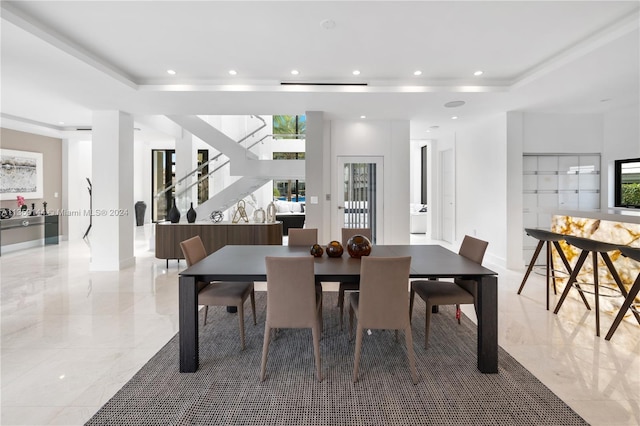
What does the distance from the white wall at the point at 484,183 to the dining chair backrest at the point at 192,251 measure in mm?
4924

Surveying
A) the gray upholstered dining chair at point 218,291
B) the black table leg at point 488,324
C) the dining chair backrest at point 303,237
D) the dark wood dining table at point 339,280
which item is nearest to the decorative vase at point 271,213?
the dining chair backrest at point 303,237

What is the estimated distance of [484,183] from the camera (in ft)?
20.4

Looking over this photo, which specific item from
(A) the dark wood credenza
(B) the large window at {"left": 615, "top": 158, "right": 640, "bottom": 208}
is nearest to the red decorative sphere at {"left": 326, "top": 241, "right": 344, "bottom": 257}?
(A) the dark wood credenza

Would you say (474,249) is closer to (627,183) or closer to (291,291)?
(291,291)

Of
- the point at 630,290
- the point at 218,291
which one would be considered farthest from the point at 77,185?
the point at 630,290

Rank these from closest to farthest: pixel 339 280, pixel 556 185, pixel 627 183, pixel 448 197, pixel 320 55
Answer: pixel 339 280
pixel 320 55
pixel 627 183
pixel 556 185
pixel 448 197

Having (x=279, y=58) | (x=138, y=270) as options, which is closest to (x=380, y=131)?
(x=279, y=58)

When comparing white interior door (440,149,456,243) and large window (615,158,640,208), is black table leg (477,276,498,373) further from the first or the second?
white interior door (440,149,456,243)

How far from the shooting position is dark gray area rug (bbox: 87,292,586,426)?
1881 millimetres

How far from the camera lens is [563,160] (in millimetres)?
5770

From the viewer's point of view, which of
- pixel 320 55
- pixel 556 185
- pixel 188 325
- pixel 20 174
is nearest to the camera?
pixel 188 325

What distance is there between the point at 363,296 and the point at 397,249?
117cm

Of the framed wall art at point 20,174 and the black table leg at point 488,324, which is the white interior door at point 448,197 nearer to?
the black table leg at point 488,324

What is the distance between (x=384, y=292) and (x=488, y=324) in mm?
814
